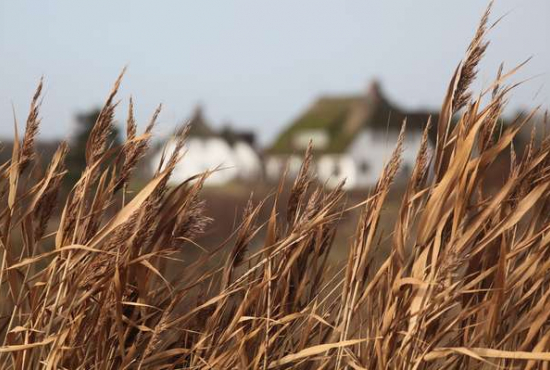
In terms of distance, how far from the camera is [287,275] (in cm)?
242

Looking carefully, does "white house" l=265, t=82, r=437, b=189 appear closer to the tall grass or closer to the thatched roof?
the thatched roof

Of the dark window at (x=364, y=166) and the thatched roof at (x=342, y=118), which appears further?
the thatched roof at (x=342, y=118)

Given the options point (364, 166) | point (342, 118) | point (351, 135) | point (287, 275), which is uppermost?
point (287, 275)

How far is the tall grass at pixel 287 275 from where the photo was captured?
226 centimetres

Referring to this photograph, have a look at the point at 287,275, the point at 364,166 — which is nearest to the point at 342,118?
the point at 364,166

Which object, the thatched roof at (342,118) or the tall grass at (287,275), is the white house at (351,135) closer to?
the thatched roof at (342,118)

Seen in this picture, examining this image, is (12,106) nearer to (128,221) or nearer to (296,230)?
(128,221)

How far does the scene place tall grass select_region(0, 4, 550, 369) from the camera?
7.41 feet

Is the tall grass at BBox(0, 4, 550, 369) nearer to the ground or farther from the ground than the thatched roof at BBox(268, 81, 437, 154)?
farther from the ground

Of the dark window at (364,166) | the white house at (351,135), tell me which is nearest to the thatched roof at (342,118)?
the white house at (351,135)

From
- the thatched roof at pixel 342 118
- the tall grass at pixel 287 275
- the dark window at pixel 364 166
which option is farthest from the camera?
the thatched roof at pixel 342 118

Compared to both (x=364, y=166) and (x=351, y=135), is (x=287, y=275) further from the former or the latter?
(x=351, y=135)

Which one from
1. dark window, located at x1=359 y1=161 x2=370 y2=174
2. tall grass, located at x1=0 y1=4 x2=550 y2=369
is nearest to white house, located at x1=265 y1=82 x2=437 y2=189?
dark window, located at x1=359 y1=161 x2=370 y2=174

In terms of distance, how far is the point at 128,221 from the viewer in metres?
2.21
